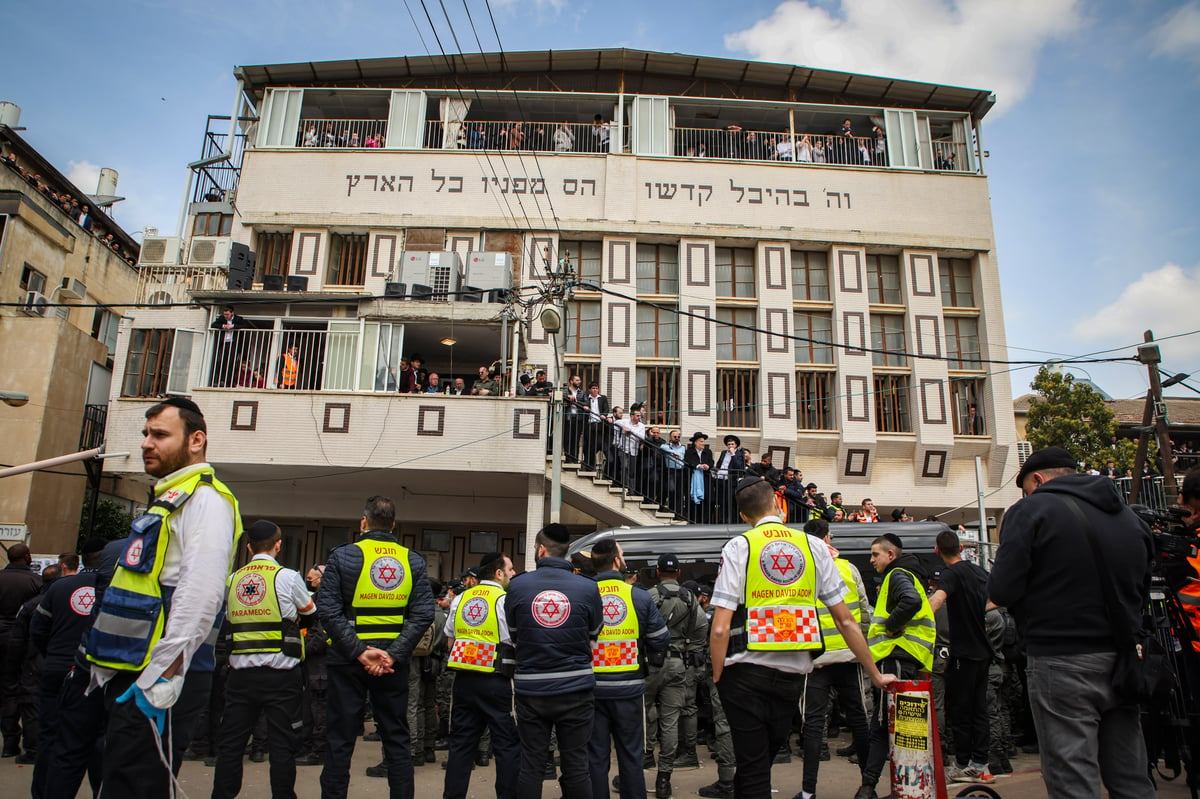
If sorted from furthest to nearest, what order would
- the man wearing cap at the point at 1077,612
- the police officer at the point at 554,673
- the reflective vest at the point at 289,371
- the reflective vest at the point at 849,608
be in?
the reflective vest at the point at 289,371 → the reflective vest at the point at 849,608 → the police officer at the point at 554,673 → the man wearing cap at the point at 1077,612

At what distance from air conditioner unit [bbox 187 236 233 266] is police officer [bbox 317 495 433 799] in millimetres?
17351

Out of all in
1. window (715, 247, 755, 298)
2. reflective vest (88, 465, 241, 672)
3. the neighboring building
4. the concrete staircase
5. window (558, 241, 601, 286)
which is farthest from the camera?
window (715, 247, 755, 298)

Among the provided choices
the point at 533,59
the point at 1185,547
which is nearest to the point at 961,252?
the point at 533,59

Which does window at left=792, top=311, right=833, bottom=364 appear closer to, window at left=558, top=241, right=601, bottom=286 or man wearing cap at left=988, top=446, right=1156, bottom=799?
window at left=558, top=241, right=601, bottom=286

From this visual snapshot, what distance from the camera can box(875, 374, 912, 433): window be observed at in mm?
20516

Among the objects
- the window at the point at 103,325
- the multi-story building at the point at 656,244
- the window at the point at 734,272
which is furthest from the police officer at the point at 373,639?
the window at the point at 103,325

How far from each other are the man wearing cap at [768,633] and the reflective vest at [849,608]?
1714 millimetres

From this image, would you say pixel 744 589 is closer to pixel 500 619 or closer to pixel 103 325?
pixel 500 619

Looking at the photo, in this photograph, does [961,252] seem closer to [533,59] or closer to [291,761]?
[533,59]

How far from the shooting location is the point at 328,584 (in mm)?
5375

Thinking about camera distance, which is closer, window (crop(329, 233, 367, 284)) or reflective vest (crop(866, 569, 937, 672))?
reflective vest (crop(866, 569, 937, 672))

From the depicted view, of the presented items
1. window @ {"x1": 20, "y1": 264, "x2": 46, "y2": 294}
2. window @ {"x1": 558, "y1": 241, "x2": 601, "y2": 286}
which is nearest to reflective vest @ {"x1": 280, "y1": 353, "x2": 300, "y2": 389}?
window @ {"x1": 558, "y1": 241, "x2": 601, "y2": 286}

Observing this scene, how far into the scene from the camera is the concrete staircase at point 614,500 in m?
15.2

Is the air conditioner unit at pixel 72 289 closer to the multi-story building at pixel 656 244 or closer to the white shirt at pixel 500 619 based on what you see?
the multi-story building at pixel 656 244
